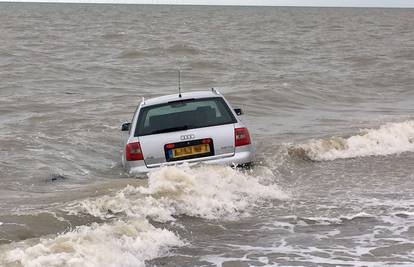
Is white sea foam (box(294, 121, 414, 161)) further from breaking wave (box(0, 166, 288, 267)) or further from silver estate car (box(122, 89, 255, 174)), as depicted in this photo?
silver estate car (box(122, 89, 255, 174))

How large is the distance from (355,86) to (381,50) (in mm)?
16696

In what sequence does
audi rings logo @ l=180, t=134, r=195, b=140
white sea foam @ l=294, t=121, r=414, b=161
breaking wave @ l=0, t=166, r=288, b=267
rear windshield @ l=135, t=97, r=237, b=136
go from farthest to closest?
white sea foam @ l=294, t=121, r=414, b=161 → rear windshield @ l=135, t=97, r=237, b=136 → audi rings logo @ l=180, t=134, r=195, b=140 → breaking wave @ l=0, t=166, r=288, b=267

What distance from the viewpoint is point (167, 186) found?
820 cm

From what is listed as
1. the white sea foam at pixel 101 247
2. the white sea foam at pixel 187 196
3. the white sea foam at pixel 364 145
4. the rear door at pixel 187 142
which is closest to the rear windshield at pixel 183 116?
the rear door at pixel 187 142

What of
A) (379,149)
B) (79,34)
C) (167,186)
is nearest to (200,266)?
(167,186)

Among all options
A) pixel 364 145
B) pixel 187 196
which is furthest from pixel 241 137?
pixel 364 145

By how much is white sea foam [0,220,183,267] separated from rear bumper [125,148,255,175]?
65.6 inches

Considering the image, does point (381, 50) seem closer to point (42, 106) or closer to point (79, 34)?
point (79, 34)

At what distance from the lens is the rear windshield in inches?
344

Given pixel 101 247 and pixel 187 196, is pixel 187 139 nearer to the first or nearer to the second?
pixel 187 196

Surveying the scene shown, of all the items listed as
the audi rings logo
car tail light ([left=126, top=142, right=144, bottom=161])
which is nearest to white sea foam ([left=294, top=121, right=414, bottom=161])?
the audi rings logo

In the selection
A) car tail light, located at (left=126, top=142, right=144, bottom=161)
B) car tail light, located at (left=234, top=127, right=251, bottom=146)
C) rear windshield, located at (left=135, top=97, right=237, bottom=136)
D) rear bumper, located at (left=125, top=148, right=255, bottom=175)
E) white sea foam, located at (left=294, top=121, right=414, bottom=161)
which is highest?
rear windshield, located at (left=135, top=97, right=237, bottom=136)

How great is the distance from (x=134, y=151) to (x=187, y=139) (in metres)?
0.72

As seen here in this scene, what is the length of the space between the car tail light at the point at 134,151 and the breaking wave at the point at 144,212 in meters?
0.33
